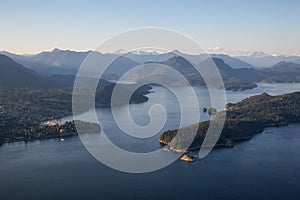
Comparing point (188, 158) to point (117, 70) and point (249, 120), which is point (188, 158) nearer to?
point (249, 120)

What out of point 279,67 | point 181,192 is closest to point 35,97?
point 181,192

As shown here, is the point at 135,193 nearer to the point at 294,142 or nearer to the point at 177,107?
the point at 294,142

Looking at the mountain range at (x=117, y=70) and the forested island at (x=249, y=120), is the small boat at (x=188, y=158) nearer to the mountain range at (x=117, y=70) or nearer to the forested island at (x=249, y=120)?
the forested island at (x=249, y=120)

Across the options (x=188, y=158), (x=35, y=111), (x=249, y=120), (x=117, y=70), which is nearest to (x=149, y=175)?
(x=188, y=158)

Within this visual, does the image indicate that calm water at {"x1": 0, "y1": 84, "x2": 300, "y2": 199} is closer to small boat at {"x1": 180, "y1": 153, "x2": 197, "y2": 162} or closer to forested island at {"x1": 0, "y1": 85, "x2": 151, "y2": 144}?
small boat at {"x1": 180, "y1": 153, "x2": 197, "y2": 162}

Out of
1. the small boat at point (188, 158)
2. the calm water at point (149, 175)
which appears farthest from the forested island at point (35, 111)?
the small boat at point (188, 158)

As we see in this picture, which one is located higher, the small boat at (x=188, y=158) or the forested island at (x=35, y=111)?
→ the forested island at (x=35, y=111)
